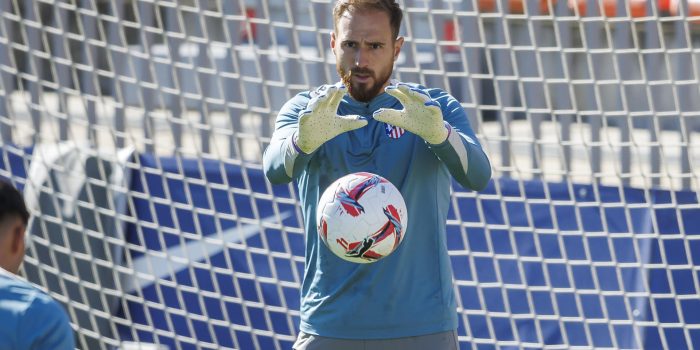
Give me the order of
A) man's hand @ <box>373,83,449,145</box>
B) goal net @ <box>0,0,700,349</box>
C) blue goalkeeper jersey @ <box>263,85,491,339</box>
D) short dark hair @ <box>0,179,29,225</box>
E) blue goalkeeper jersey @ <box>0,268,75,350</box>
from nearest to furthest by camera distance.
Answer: blue goalkeeper jersey @ <box>0,268,75,350</box>, short dark hair @ <box>0,179,29,225</box>, man's hand @ <box>373,83,449,145</box>, blue goalkeeper jersey @ <box>263,85,491,339</box>, goal net @ <box>0,0,700,349</box>

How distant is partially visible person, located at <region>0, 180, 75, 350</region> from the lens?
2.16 meters

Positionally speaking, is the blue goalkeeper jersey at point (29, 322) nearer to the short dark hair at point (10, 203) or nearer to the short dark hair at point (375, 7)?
the short dark hair at point (10, 203)

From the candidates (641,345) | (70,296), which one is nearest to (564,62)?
(641,345)

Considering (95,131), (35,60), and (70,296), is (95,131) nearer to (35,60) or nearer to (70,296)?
(35,60)

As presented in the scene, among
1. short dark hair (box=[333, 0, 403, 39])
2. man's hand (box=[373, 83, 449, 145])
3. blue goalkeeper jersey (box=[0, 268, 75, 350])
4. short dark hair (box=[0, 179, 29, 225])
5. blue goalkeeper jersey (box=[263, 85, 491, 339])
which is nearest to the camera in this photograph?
blue goalkeeper jersey (box=[0, 268, 75, 350])

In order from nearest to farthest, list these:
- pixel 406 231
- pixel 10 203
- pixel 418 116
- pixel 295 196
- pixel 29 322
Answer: pixel 29 322 → pixel 10 203 → pixel 418 116 → pixel 406 231 → pixel 295 196

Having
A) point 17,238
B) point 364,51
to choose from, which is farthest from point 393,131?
point 17,238

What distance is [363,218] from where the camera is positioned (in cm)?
278

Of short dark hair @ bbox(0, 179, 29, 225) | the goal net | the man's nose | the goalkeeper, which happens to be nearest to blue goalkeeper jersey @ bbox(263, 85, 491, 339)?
the goalkeeper

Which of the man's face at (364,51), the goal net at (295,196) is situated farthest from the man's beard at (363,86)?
the goal net at (295,196)

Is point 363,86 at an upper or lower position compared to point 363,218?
upper

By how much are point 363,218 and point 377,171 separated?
0.18 m

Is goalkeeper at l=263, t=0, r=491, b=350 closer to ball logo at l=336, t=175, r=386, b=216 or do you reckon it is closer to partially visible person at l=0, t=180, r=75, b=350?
ball logo at l=336, t=175, r=386, b=216

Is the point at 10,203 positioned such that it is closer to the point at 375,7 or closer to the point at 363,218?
the point at 363,218
